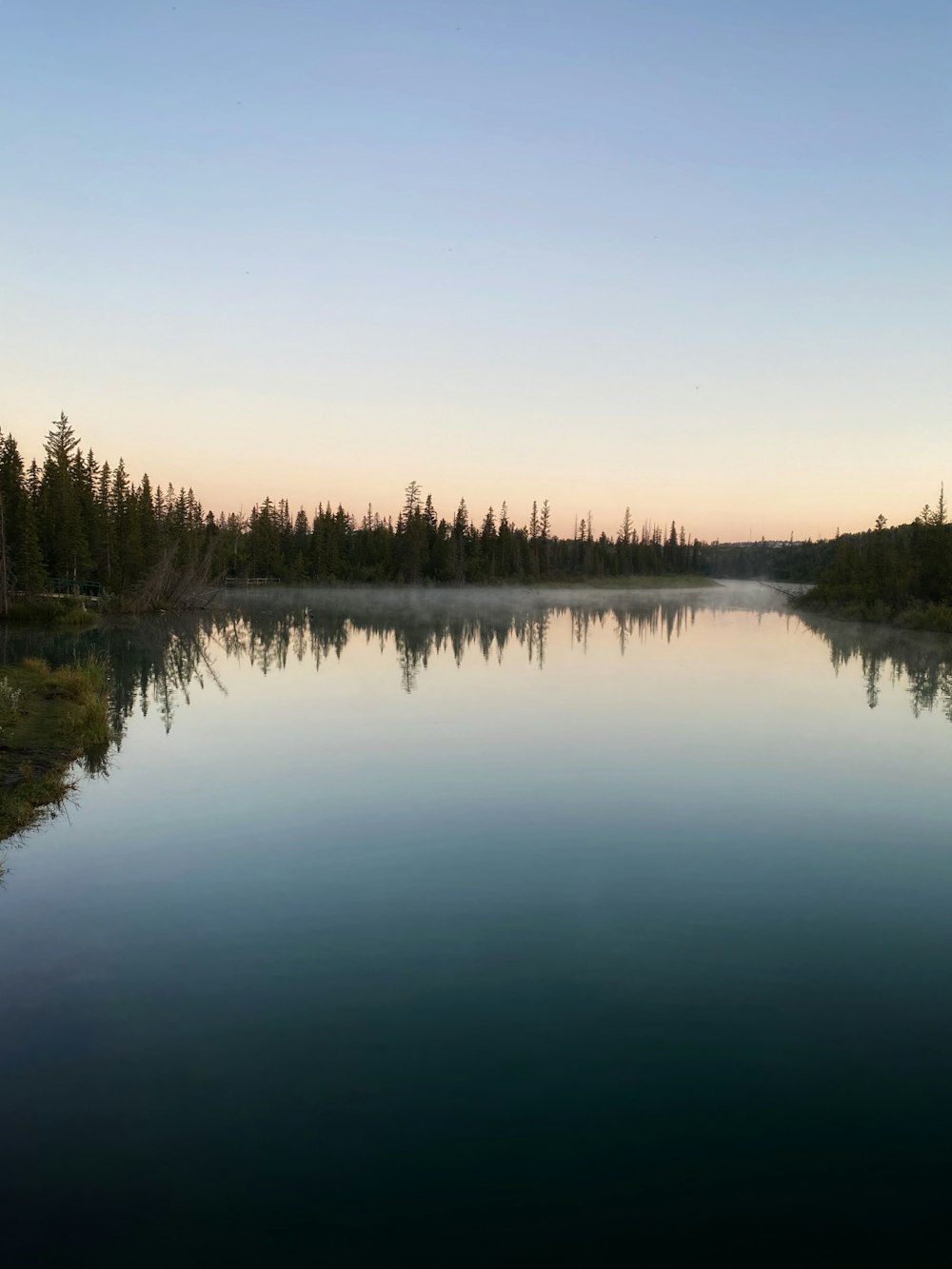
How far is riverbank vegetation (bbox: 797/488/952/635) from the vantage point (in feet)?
182

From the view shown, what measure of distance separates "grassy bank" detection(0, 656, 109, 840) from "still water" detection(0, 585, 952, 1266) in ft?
2.49

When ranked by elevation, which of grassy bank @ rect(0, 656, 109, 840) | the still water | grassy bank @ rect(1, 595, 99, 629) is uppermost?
grassy bank @ rect(1, 595, 99, 629)

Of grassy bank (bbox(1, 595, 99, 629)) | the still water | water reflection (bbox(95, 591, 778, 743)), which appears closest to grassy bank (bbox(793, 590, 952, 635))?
water reflection (bbox(95, 591, 778, 743))

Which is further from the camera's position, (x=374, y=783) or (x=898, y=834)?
(x=374, y=783)

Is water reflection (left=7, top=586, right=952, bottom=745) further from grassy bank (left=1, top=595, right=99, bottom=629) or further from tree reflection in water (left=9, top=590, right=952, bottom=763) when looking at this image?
grassy bank (left=1, top=595, right=99, bottom=629)

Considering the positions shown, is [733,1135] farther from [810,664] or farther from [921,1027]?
[810,664]

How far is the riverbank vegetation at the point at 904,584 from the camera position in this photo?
182ft

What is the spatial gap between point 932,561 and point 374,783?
53007 mm

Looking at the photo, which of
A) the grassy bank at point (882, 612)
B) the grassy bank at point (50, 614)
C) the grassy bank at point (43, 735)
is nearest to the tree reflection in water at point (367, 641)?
the grassy bank at point (43, 735)

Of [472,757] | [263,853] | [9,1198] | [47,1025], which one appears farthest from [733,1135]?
[472,757]

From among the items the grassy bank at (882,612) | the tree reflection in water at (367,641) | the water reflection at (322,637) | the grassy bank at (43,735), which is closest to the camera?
the grassy bank at (43,735)

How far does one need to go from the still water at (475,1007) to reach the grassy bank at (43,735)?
2.49 feet

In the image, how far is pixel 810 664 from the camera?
118ft

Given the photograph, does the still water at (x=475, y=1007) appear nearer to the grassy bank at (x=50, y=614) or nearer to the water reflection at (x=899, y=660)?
the water reflection at (x=899, y=660)
